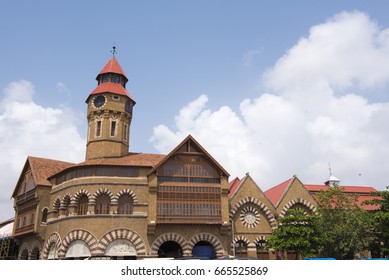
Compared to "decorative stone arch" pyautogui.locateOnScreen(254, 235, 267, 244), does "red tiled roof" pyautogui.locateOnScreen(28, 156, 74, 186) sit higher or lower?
higher

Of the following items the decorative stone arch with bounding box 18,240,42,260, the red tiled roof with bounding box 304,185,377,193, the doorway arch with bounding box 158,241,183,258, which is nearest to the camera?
the doorway arch with bounding box 158,241,183,258

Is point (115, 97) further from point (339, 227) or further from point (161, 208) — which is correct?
point (339, 227)

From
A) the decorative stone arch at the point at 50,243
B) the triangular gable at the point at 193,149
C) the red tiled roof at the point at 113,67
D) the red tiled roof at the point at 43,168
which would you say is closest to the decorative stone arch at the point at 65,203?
the decorative stone arch at the point at 50,243

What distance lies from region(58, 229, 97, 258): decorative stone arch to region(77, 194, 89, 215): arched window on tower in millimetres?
2246

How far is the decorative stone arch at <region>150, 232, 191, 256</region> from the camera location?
41.9 metres

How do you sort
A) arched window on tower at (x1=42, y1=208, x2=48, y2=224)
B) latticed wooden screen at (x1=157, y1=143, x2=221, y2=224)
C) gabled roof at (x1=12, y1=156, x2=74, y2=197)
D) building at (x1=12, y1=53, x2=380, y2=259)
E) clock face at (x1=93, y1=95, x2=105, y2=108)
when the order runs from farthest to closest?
1. clock face at (x1=93, y1=95, x2=105, y2=108)
2. gabled roof at (x1=12, y1=156, x2=74, y2=197)
3. arched window on tower at (x1=42, y1=208, x2=48, y2=224)
4. latticed wooden screen at (x1=157, y1=143, x2=221, y2=224)
5. building at (x1=12, y1=53, x2=380, y2=259)

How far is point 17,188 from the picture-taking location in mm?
55094

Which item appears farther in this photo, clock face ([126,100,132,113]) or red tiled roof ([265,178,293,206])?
clock face ([126,100,132,113])

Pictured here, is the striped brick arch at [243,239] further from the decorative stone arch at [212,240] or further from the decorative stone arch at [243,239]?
the decorative stone arch at [212,240]

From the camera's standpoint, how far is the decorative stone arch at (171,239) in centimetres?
4188

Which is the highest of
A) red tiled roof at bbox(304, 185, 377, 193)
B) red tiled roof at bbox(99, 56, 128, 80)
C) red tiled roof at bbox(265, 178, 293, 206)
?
red tiled roof at bbox(99, 56, 128, 80)

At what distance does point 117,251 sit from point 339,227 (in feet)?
85.1

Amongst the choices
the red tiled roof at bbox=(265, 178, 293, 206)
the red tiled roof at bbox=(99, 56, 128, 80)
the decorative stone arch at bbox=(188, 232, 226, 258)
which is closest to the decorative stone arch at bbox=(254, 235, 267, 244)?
the red tiled roof at bbox=(265, 178, 293, 206)

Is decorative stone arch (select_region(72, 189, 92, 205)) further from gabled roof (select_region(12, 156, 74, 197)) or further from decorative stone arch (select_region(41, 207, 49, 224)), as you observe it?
gabled roof (select_region(12, 156, 74, 197))
